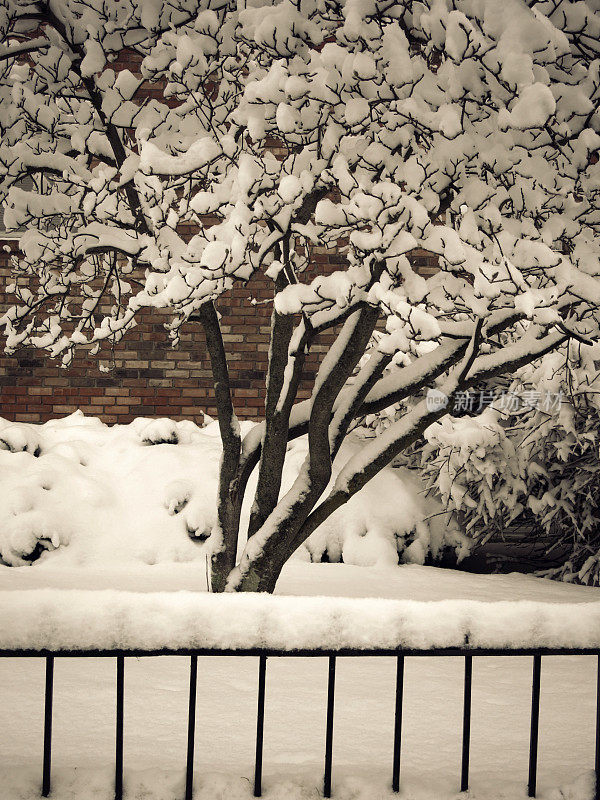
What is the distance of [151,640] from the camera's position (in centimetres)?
165

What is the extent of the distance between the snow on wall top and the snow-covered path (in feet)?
1.43

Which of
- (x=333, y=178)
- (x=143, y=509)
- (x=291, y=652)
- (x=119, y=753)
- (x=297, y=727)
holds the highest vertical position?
(x=333, y=178)

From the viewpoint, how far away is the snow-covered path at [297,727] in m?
1.89

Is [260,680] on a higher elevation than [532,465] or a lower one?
lower

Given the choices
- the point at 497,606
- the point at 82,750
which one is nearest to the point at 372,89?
the point at 497,606

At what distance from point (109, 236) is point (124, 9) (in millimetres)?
1081

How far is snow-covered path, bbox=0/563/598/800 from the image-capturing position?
189 centimetres

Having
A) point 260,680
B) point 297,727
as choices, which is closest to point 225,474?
point 297,727

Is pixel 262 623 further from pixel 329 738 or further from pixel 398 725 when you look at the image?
pixel 398 725

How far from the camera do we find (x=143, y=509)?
5.63 metres

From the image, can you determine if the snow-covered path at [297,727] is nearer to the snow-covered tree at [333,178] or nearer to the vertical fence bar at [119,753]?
the vertical fence bar at [119,753]

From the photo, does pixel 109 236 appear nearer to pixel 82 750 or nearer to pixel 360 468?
pixel 360 468

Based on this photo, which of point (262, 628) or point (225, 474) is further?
point (225, 474)

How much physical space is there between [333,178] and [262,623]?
217cm
